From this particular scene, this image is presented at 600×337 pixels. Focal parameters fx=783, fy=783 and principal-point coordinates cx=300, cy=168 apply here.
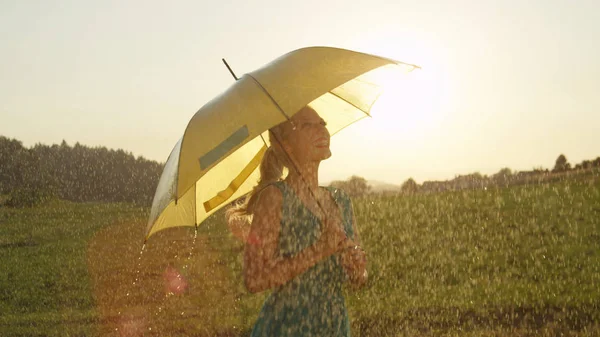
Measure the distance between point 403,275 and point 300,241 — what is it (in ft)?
30.3

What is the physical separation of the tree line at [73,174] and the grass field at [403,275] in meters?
9.47

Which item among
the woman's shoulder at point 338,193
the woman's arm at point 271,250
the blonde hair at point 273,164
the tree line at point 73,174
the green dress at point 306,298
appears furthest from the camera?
the tree line at point 73,174

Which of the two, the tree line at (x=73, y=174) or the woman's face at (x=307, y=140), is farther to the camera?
the tree line at (x=73, y=174)

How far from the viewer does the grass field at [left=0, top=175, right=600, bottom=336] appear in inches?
400

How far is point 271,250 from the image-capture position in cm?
381

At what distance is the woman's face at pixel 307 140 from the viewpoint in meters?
4.11

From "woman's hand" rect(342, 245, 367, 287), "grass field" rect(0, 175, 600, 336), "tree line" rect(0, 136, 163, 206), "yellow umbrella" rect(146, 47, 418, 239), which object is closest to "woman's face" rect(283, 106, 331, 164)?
"yellow umbrella" rect(146, 47, 418, 239)

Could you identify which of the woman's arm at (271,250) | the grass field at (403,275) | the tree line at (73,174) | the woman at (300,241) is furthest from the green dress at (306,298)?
the tree line at (73,174)

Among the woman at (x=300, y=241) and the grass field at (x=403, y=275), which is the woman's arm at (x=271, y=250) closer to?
the woman at (x=300, y=241)

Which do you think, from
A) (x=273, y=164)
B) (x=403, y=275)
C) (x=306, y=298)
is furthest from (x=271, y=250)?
(x=403, y=275)

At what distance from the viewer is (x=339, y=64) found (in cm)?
427

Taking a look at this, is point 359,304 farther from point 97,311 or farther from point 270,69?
point 270,69

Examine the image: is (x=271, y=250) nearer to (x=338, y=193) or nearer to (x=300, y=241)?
(x=300, y=241)

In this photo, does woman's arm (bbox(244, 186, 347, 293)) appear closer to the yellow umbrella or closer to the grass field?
the yellow umbrella
